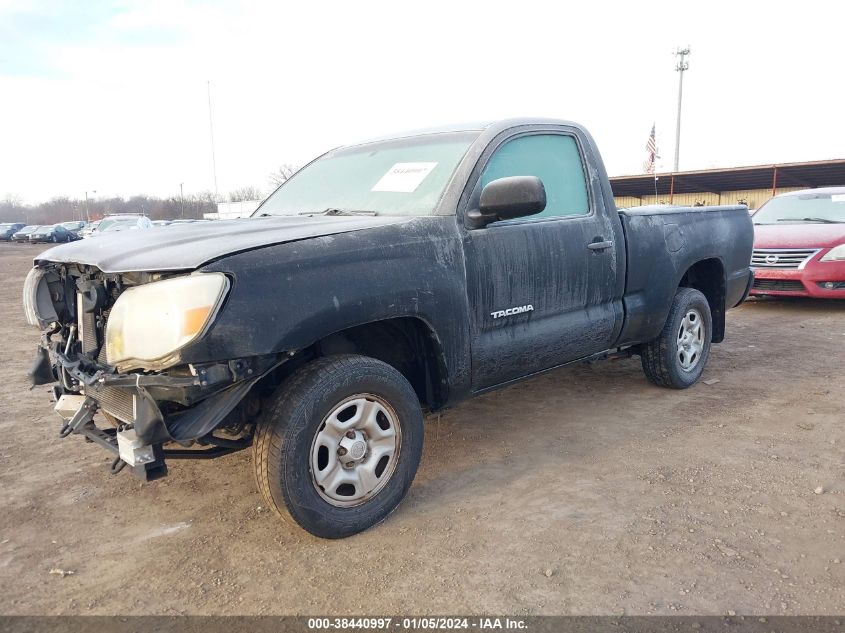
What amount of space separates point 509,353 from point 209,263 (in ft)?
5.47

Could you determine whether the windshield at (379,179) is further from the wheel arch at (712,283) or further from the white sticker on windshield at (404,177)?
the wheel arch at (712,283)

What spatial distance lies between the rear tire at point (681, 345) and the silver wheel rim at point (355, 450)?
251 centimetres

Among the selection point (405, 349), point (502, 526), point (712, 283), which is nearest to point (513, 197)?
point (405, 349)

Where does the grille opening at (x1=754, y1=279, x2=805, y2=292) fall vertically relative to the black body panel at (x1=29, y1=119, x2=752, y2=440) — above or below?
below

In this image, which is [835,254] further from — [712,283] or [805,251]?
[712,283]

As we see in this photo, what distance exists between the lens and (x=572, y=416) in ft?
14.3

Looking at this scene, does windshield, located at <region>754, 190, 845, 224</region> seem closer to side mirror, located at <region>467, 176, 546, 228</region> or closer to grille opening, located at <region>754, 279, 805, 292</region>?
grille opening, located at <region>754, 279, 805, 292</region>

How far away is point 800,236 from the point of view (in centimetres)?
807

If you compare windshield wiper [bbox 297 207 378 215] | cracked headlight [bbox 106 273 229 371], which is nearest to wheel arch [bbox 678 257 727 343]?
windshield wiper [bbox 297 207 378 215]

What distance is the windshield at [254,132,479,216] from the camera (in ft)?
10.9

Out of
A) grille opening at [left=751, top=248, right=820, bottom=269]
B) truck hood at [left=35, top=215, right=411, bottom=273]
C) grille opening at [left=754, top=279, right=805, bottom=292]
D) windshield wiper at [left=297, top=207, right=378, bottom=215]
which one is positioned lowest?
grille opening at [left=754, top=279, right=805, bottom=292]

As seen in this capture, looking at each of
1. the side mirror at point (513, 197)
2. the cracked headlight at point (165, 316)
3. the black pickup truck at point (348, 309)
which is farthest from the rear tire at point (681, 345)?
the cracked headlight at point (165, 316)

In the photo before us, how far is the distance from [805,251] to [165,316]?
804cm

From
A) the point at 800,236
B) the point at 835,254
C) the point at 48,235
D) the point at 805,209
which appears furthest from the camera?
the point at 48,235
